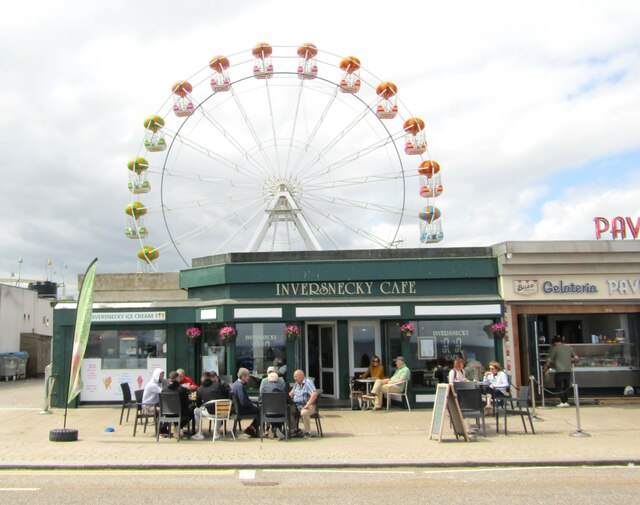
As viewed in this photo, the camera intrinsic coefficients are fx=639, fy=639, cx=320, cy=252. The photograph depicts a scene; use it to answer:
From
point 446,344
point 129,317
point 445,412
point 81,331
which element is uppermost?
point 129,317

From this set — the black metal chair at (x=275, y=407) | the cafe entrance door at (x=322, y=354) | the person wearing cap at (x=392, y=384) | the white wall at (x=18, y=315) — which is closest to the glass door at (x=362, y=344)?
the cafe entrance door at (x=322, y=354)

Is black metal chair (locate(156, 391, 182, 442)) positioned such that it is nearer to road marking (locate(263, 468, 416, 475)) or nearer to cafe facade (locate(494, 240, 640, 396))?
road marking (locate(263, 468, 416, 475))

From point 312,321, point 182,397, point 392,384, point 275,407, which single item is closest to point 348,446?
point 275,407

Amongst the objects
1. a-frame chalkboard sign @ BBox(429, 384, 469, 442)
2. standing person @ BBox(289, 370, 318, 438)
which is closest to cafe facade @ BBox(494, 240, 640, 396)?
a-frame chalkboard sign @ BBox(429, 384, 469, 442)

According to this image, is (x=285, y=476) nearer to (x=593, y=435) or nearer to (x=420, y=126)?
(x=593, y=435)

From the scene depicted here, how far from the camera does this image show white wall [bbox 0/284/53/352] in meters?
31.7

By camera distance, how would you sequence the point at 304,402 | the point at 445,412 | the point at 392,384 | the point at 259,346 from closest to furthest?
the point at 445,412
the point at 304,402
the point at 392,384
the point at 259,346

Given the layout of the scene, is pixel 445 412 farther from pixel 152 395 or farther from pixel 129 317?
pixel 129 317

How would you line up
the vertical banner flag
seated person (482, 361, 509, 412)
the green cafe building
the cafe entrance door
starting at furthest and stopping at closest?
the cafe entrance door
the green cafe building
seated person (482, 361, 509, 412)
the vertical banner flag

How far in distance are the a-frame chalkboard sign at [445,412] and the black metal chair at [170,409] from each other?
4647 millimetres

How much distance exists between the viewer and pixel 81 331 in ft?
40.1

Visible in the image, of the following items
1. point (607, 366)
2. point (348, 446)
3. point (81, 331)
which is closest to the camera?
point (348, 446)

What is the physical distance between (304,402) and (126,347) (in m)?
6.96

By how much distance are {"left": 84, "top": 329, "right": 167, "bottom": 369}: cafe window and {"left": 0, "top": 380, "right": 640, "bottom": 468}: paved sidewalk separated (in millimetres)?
2483
